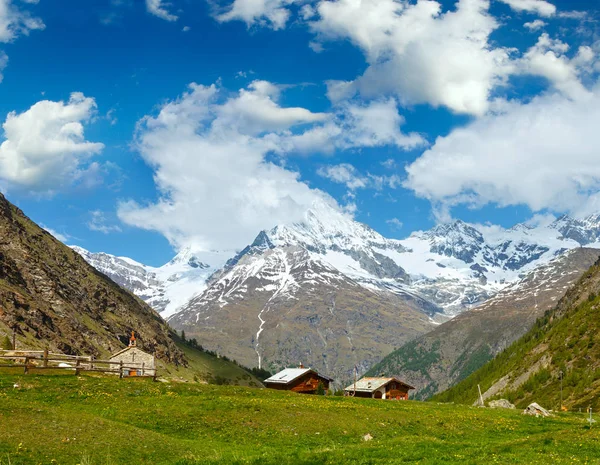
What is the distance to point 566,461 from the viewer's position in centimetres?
2712

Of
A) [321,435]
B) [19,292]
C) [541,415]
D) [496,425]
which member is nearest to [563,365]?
[541,415]

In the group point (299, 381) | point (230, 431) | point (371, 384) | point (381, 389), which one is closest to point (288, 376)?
point (299, 381)

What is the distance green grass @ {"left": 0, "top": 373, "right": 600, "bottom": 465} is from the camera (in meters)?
29.9

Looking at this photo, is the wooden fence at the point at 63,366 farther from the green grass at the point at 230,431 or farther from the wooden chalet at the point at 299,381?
the wooden chalet at the point at 299,381

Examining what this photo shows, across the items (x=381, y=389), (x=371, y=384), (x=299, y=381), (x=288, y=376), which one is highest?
(x=288, y=376)

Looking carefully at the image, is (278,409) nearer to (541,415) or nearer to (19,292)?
(541,415)

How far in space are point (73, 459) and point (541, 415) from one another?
5038 centimetres

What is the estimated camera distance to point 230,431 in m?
42.0

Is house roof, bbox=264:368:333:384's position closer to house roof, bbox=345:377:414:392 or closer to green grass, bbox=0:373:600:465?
house roof, bbox=345:377:414:392

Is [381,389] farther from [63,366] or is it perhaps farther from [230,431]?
[230,431]

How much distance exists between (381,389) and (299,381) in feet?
76.1

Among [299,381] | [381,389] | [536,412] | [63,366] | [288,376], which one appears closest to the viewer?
[536,412]

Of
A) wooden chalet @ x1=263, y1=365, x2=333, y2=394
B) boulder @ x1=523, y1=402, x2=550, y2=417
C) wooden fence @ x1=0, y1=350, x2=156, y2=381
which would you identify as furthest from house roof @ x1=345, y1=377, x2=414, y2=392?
boulder @ x1=523, y1=402, x2=550, y2=417

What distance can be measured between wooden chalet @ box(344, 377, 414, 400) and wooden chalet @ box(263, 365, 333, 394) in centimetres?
1131
